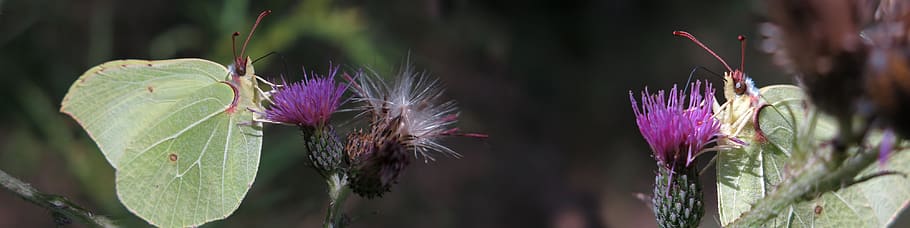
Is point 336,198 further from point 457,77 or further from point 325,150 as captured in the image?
point 457,77

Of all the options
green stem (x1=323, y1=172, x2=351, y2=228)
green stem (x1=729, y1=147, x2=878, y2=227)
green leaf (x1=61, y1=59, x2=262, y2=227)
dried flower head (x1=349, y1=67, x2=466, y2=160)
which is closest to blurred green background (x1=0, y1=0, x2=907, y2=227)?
green leaf (x1=61, y1=59, x2=262, y2=227)

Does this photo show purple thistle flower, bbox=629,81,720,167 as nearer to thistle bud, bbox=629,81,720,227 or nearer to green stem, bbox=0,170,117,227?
thistle bud, bbox=629,81,720,227

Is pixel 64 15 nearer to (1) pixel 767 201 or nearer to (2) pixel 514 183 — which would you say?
(2) pixel 514 183

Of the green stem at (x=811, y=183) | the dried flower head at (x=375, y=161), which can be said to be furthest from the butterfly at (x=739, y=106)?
the dried flower head at (x=375, y=161)

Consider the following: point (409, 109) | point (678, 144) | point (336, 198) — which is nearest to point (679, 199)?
point (678, 144)

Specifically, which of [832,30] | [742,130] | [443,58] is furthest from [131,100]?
[443,58]

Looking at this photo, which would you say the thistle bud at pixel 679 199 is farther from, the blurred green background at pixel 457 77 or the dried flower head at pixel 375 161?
the blurred green background at pixel 457 77
